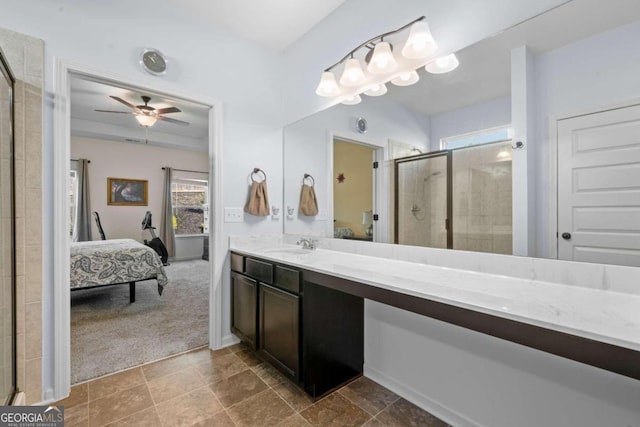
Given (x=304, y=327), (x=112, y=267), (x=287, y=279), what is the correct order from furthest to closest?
(x=112, y=267) → (x=287, y=279) → (x=304, y=327)

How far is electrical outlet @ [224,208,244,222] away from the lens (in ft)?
7.90

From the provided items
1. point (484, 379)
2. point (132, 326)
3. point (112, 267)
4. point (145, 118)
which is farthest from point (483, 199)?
point (145, 118)

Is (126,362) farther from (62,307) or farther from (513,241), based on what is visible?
(513,241)

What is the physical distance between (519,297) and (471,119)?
3.05 feet

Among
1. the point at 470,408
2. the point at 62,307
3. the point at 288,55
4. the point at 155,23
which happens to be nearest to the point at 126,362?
the point at 62,307

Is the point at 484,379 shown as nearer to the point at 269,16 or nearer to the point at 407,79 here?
the point at 407,79

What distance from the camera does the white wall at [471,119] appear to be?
1383 mm

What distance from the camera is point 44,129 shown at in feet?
5.46

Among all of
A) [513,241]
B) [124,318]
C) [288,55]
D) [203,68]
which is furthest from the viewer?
[124,318]

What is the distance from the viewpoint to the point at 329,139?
2.36 metres

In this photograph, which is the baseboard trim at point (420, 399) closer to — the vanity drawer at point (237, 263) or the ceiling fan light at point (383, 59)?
the vanity drawer at point (237, 263)

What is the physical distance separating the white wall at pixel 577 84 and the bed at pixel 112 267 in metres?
3.88

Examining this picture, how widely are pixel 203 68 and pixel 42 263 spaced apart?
1.74 metres

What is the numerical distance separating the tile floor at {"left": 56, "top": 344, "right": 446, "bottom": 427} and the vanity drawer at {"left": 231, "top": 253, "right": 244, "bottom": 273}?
71 cm
